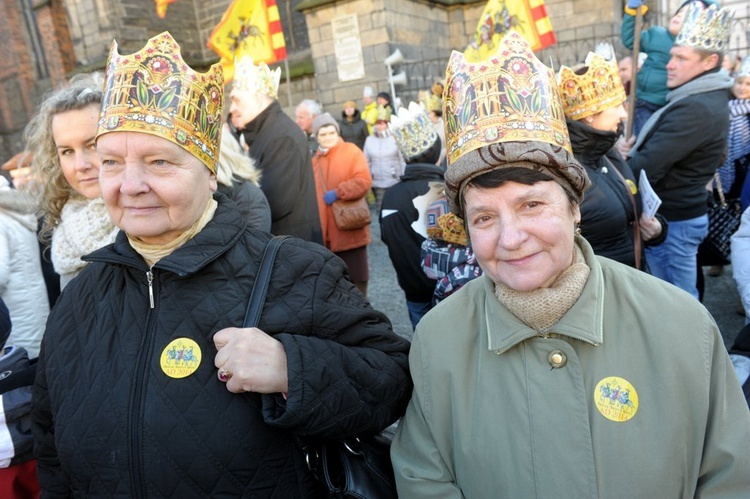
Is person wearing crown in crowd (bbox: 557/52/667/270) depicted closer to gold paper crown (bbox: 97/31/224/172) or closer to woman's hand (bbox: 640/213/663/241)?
woman's hand (bbox: 640/213/663/241)

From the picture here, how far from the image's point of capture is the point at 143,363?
4.97ft

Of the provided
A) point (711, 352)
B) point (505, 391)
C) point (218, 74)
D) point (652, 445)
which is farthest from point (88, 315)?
point (711, 352)

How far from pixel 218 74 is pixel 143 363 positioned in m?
0.97

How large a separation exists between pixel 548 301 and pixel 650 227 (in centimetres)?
216

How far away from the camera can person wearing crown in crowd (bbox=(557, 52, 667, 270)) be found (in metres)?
2.87

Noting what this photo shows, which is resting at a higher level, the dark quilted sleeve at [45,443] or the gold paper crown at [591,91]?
the gold paper crown at [591,91]

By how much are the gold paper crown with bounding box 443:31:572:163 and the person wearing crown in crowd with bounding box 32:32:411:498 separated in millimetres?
584

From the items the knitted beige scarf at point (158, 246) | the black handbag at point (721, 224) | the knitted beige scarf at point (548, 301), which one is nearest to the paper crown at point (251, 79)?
the knitted beige scarf at point (158, 246)

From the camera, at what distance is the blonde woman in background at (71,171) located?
7.36 feet

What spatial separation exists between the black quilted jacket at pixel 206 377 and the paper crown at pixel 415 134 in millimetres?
2264

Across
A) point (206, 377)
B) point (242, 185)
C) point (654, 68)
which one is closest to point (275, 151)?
point (242, 185)

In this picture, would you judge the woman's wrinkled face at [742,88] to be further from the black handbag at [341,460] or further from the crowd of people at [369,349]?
the black handbag at [341,460]

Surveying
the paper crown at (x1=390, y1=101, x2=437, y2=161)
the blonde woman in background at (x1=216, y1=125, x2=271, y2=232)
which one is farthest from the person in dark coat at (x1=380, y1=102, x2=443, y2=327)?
the blonde woman in background at (x1=216, y1=125, x2=271, y2=232)

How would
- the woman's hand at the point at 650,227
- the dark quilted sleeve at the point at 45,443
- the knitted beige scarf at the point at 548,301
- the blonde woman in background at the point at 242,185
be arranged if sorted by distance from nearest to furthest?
the knitted beige scarf at the point at 548,301, the dark quilted sleeve at the point at 45,443, the blonde woman in background at the point at 242,185, the woman's hand at the point at 650,227
